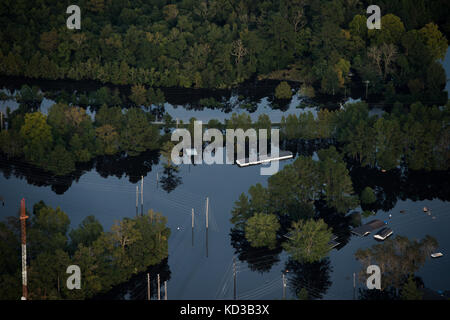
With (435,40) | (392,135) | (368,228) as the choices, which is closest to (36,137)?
(368,228)

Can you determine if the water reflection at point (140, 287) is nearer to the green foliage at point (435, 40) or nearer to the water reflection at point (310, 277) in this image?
the water reflection at point (310, 277)

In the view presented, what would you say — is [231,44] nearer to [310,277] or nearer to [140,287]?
[310,277]

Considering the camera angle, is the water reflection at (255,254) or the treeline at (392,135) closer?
the water reflection at (255,254)

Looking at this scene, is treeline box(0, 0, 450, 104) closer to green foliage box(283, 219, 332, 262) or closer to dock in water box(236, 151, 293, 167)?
dock in water box(236, 151, 293, 167)

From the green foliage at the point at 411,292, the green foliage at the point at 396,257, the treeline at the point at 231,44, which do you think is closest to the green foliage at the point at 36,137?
the treeline at the point at 231,44

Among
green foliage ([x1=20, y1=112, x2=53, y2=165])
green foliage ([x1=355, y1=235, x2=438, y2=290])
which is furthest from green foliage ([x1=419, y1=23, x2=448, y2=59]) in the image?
green foliage ([x1=355, y1=235, x2=438, y2=290])

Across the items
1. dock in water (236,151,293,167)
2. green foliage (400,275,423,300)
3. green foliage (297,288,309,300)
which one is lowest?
green foliage (297,288,309,300)
